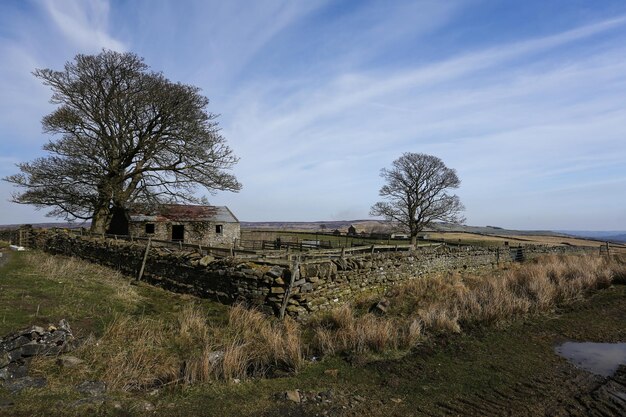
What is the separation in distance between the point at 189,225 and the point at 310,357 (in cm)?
3150

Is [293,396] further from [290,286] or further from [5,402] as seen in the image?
[290,286]

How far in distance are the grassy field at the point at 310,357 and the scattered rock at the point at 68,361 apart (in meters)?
0.09

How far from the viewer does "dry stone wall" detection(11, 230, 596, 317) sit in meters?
10.5

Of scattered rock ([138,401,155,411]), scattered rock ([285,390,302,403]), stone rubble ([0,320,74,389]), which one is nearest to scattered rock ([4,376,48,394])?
stone rubble ([0,320,74,389])

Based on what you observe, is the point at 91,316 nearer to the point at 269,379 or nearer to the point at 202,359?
the point at 202,359

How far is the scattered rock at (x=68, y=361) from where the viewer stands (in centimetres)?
568

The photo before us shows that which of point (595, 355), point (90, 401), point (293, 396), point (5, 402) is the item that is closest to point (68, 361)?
point (5, 402)

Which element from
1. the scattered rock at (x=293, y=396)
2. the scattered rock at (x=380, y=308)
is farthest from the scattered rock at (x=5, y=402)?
the scattered rock at (x=380, y=308)

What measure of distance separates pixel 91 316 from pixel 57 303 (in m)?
1.14

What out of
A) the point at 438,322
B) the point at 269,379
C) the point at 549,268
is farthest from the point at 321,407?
the point at 549,268

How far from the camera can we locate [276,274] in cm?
1055

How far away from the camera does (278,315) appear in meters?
10.3

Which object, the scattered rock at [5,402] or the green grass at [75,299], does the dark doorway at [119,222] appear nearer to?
the green grass at [75,299]

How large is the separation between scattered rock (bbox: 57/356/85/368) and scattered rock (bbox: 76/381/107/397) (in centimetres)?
63
